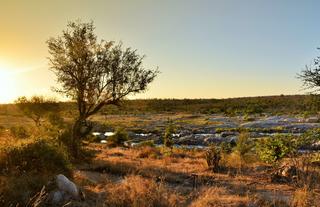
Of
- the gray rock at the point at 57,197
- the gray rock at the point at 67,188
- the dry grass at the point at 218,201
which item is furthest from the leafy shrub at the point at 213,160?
the gray rock at the point at 57,197

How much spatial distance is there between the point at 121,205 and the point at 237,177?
902cm

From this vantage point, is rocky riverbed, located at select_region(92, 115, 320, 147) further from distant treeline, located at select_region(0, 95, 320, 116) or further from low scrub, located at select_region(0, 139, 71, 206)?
low scrub, located at select_region(0, 139, 71, 206)

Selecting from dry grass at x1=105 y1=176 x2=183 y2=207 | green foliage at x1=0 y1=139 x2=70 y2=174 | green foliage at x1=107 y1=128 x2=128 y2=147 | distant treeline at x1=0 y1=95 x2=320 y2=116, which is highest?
distant treeline at x1=0 y1=95 x2=320 y2=116

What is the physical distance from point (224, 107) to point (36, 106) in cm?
7346

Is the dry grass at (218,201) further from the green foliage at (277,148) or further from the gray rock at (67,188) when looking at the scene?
the green foliage at (277,148)

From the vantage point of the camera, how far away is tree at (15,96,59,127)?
57.7 meters

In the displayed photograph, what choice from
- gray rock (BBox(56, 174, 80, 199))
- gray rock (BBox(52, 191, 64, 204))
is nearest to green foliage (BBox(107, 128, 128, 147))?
gray rock (BBox(56, 174, 80, 199))

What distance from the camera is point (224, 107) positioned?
123 m

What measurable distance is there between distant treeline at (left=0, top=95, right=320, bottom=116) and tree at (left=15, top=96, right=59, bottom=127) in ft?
9.16

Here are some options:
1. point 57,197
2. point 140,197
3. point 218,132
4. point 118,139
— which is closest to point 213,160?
point 140,197

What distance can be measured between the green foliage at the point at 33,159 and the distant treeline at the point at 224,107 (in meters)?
11.6

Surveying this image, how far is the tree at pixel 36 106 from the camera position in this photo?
57719 millimetres

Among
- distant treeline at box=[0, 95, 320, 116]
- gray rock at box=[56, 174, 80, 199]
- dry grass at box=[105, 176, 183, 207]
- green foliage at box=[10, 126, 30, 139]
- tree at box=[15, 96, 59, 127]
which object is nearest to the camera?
dry grass at box=[105, 176, 183, 207]

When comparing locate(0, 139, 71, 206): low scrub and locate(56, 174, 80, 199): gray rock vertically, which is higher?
locate(0, 139, 71, 206): low scrub
